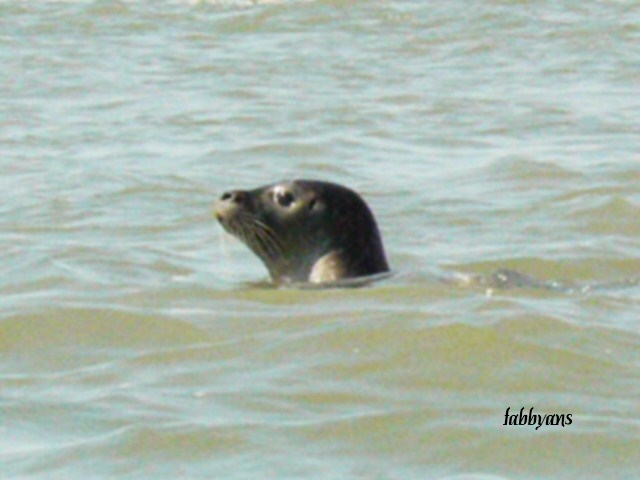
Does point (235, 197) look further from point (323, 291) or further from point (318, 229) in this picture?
point (323, 291)

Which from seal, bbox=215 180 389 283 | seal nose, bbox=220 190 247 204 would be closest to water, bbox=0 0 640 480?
seal, bbox=215 180 389 283

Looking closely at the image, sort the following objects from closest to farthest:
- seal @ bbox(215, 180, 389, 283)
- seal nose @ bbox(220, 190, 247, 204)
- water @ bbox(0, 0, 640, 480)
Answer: water @ bbox(0, 0, 640, 480) < seal nose @ bbox(220, 190, 247, 204) < seal @ bbox(215, 180, 389, 283)

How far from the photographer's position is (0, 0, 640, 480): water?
6223mm

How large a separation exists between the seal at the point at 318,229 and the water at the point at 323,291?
23 centimetres

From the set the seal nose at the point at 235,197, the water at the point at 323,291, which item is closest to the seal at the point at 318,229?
the seal nose at the point at 235,197

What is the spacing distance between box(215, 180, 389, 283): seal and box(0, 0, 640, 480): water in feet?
0.76

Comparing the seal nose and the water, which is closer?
the water

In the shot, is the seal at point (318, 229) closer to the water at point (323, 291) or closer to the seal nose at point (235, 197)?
the seal nose at point (235, 197)

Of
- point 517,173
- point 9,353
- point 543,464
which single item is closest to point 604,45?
point 517,173

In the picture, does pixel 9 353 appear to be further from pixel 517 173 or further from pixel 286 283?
pixel 517 173

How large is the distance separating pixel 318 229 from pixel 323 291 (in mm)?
494

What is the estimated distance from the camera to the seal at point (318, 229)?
8.99 metres

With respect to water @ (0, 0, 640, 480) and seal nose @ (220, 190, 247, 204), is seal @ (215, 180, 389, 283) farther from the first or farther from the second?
water @ (0, 0, 640, 480)

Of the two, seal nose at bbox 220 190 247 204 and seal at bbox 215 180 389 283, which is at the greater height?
seal nose at bbox 220 190 247 204
